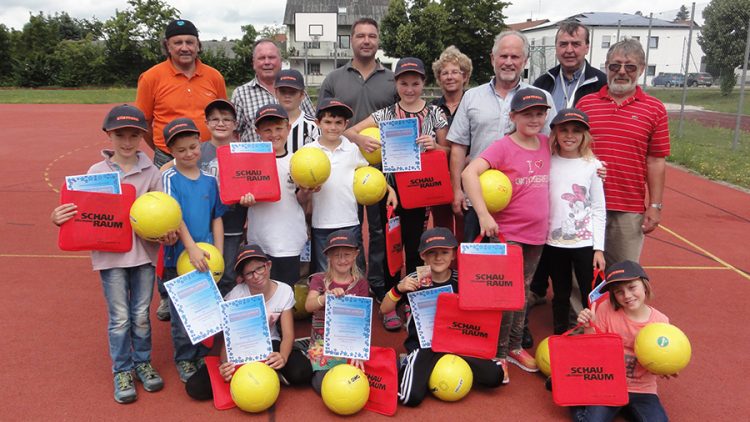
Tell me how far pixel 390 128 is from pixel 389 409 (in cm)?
236

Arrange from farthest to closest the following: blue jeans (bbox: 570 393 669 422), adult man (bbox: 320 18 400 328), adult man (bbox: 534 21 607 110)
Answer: adult man (bbox: 320 18 400 328) → adult man (bbox: 534 21 607 110) → blue jeans (bbox: 570 393 669 422)

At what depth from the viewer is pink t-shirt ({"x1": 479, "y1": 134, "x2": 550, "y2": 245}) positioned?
14.0 ft

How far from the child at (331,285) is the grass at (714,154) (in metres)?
11.2

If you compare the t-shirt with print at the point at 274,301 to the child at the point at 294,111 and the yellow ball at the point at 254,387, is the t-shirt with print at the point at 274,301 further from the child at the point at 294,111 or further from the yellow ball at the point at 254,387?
the child at the point at 294,111

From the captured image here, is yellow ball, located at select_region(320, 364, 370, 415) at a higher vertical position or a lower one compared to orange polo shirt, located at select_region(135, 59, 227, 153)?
lower

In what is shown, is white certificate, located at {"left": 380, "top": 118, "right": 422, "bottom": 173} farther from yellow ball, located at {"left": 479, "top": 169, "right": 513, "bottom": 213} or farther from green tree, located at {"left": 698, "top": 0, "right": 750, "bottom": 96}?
green tree, located at {"left": 698, "top": 0, "right": 750, "bottom": 96}

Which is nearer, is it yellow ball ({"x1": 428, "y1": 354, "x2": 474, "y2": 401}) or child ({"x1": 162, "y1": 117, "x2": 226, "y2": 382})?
yellow ball ({"x1": 428, "y1": 354, "x2": 474, "y2": 401})

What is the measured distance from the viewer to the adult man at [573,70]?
17.4ft

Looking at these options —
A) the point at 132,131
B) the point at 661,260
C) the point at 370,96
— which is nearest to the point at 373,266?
the point at 370,96

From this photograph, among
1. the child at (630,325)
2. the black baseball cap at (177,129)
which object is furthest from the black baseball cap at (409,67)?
the child at (630,325)

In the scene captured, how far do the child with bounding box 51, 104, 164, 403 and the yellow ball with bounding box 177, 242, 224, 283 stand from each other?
259 millimetres

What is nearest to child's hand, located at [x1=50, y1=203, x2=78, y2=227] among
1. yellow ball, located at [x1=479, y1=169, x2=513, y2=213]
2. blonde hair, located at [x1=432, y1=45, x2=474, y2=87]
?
yellow ball, located at [x1=479, y1=169, x2=513, y2=213]

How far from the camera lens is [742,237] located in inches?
340

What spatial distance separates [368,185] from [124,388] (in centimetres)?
251
